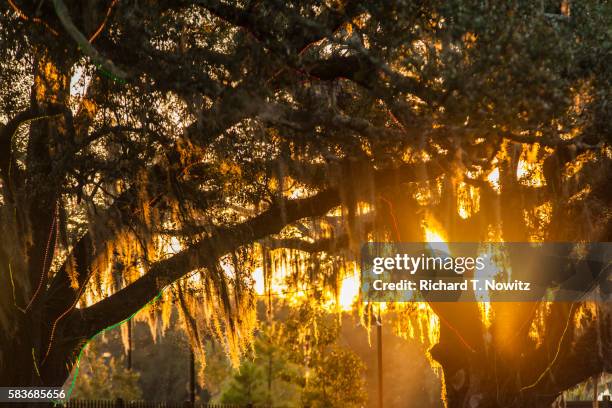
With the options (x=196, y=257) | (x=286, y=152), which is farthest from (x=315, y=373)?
(x=286, y=152)

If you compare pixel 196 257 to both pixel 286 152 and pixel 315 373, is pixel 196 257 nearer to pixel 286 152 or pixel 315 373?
pixel 286 152

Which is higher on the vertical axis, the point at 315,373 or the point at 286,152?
the point at 286,152

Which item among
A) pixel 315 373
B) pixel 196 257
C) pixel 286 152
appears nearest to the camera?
pixel 286 152

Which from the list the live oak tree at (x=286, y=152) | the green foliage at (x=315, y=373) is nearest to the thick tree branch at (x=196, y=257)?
the live oak tree at (x=286, y=152)

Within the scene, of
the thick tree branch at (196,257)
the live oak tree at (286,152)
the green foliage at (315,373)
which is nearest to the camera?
the live oak tree at (286,152)

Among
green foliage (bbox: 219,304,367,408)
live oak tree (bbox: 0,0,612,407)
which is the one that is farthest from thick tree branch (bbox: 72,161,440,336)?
green foliage (bbox: 219,304,367,408)

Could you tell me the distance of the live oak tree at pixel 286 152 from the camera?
8742 millimetres

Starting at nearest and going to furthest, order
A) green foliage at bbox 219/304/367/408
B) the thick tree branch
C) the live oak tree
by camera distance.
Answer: the live oak tree, the thick tree branch, green foliage at bbox 219/304/367/408

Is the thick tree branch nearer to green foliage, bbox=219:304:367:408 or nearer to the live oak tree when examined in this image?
the live oak tree

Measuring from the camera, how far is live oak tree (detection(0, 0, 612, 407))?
8.74m

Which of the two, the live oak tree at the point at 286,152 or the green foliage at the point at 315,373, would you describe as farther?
the green foliage at the point at 315,373

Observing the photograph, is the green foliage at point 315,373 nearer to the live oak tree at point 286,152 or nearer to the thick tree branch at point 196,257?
the live oak tree at point 286,152

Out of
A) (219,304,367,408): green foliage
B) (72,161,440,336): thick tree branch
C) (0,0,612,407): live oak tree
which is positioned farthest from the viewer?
(219,304,367,408): green foliage

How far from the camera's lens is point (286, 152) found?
33.3 feet
